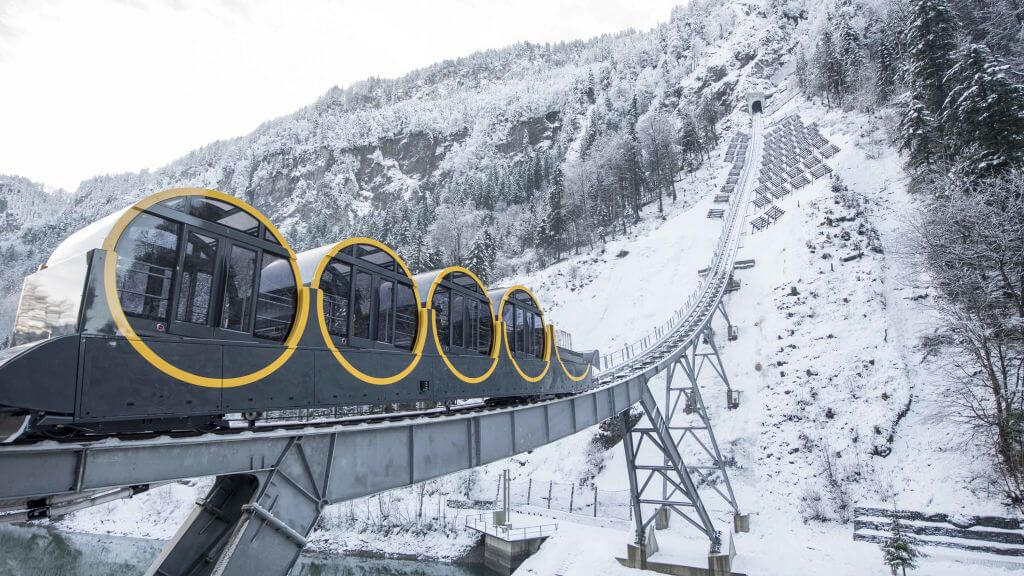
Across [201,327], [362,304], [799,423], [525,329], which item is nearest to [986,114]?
[799,423]

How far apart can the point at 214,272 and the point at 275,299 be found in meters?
1.01

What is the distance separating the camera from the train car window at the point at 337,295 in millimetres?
8812

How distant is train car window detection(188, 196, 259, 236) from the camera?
6.96m

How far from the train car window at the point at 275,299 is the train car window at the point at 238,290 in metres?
0.17

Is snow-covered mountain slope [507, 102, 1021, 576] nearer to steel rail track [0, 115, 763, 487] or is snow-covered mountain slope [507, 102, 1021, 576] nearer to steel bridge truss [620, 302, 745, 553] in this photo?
steel bridge truss [620, 302, 745, 553]

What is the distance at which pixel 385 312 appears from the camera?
1008cm

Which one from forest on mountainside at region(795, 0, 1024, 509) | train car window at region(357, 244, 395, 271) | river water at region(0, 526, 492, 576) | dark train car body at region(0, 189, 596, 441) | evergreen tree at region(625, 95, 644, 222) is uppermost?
evergreen tree at region(625, 95, 644, 222)

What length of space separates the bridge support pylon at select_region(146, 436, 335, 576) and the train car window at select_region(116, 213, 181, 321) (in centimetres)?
262

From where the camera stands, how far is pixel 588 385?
19.6 m

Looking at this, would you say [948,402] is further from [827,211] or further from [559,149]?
[559,149]

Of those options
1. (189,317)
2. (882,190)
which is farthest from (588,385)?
(882,190)

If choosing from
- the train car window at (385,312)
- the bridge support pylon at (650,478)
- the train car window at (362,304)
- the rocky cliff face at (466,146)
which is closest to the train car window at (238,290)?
the train car window at (362,304)

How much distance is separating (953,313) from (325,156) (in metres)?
177

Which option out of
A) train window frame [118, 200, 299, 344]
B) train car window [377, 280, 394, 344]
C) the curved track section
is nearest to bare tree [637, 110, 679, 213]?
train car window [377, 280, 394, 344]
